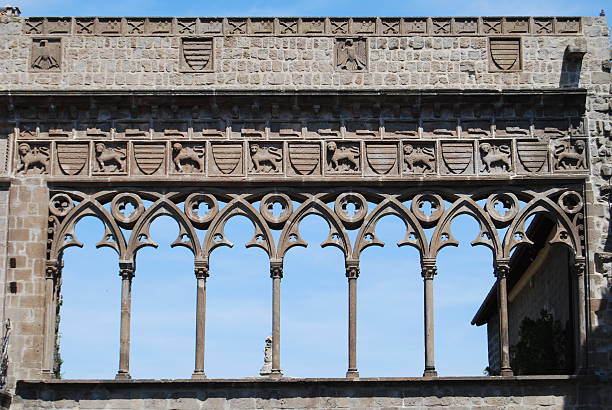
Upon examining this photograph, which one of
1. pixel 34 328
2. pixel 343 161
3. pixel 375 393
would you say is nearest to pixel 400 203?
pixel 343 161

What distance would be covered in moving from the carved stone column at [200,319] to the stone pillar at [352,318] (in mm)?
2518

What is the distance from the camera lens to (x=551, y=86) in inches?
1089

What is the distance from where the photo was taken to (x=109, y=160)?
2734 cm

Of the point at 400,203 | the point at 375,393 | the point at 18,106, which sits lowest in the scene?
the point at 375,393

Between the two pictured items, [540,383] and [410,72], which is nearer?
[540,383]

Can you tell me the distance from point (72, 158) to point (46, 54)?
6.83ft

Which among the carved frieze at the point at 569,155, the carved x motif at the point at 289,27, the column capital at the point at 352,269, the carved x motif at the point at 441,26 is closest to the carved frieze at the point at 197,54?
the carved x motif at the point at 289,27

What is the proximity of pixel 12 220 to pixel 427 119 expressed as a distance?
7.61 meters

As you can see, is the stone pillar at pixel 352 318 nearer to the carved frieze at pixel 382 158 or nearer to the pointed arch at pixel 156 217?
the carved frieze at pixel 382 158

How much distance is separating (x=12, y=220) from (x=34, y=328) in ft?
6.54

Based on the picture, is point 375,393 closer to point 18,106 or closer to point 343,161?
point 343,161

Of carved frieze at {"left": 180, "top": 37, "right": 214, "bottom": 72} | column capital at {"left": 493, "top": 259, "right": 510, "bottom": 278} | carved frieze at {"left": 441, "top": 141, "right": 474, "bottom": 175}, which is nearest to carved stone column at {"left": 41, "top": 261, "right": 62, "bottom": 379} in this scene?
carved frieze at {"left": 180, "top": 37, "right": 214, "bottom": 72}

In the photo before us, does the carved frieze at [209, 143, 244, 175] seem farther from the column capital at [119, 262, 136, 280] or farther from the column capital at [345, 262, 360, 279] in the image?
the column capital at [345, 262, 360, 279]

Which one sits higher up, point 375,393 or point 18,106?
point 18,106
